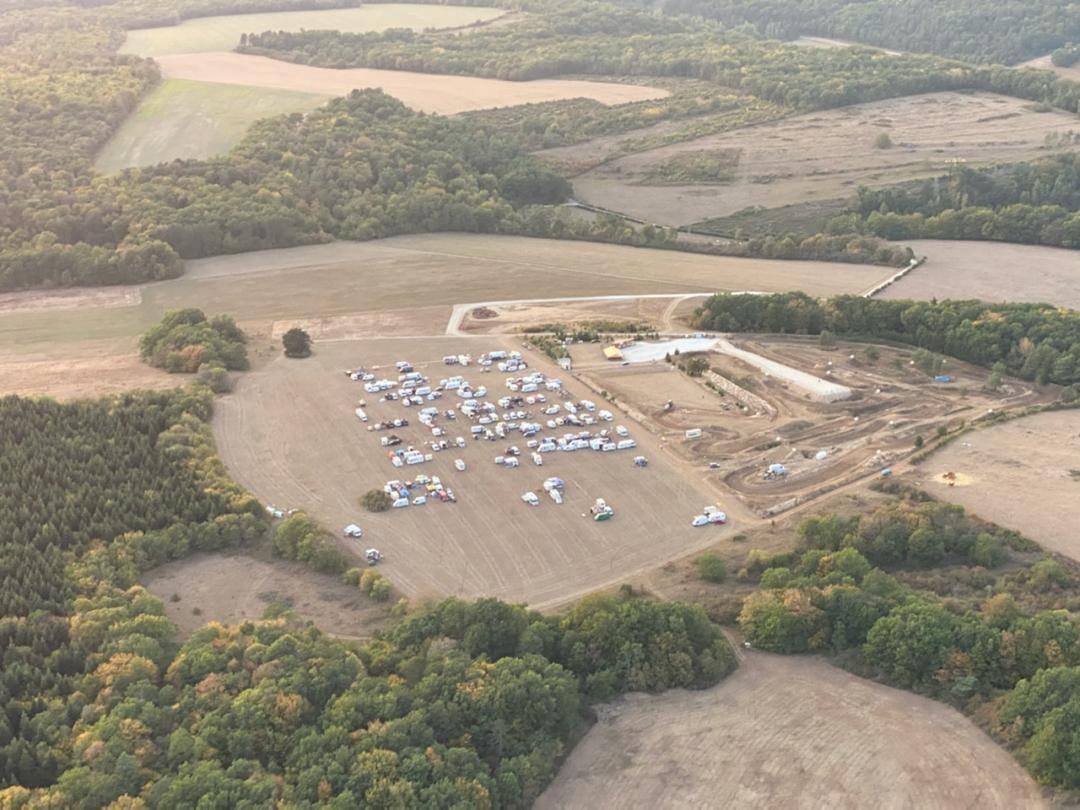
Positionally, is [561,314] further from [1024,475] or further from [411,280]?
[1024,475]

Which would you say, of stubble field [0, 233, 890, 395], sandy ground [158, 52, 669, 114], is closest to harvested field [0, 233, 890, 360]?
stubble field [0, 233, 890, 395]

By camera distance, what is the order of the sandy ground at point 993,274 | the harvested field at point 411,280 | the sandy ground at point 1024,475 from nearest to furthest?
the sandy ground at point 1024,475 → the harvested field at point 411,280 → the sandy ground at point 993,274

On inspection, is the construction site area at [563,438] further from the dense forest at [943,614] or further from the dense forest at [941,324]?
the dense forest at [943,614]

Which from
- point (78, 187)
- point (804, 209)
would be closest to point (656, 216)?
point (804, 209)

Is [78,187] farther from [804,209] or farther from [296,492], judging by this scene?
[804,209]

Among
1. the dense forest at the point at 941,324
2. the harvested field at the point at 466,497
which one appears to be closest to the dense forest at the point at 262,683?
the harvested field at the point at 466,497

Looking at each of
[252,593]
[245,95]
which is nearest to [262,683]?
[252,593]
